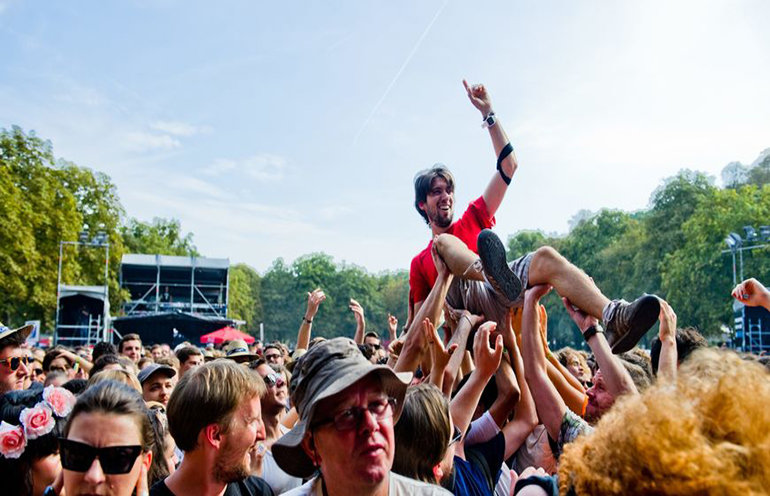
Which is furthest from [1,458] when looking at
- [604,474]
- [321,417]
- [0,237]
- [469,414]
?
[0,237]

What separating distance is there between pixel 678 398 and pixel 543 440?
246 centimetres

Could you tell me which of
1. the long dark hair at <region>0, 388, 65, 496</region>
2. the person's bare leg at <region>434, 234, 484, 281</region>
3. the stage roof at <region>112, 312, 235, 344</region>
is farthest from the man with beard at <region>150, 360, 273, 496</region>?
the stage roof at <region>112, 312, 235, 344</region>

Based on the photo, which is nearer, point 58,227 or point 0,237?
point 0,237

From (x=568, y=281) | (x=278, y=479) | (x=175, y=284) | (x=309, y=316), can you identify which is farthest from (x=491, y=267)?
(x=175, y=284)

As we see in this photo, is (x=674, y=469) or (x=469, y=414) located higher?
(x=674, y=469)

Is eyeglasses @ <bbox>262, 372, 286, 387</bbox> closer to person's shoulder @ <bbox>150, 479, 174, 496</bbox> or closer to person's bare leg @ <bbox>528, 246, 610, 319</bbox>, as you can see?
person's shoulder @ <bbox>150, 479, 174, 496</bbox>

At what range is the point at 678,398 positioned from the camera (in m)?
1.35

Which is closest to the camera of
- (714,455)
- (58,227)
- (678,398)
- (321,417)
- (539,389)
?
(714,455)

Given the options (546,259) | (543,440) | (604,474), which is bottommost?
(543,440)

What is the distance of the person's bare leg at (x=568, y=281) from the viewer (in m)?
3.64

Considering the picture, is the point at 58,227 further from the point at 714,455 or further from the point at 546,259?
the point at 714,455

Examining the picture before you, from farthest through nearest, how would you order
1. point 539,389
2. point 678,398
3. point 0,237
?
point 0,237
point 539,389
point 678,398

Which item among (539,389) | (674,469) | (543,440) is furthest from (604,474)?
(543,440)

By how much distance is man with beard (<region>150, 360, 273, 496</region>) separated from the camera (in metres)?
2.81
